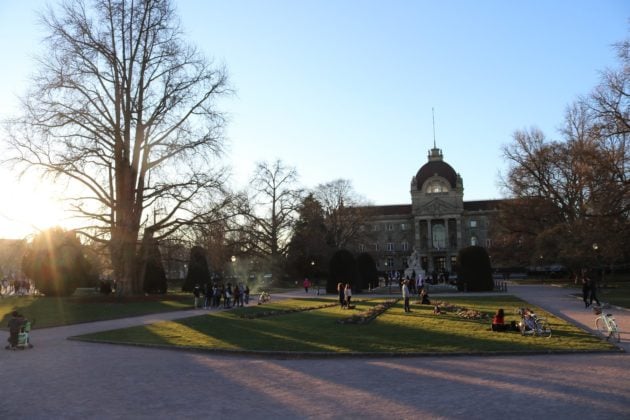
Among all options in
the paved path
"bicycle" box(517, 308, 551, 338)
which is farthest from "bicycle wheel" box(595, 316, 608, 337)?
the paved path

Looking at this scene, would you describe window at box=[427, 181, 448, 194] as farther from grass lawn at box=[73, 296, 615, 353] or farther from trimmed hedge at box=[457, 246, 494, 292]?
grass lawn at box=[73, 296, 615, 353]

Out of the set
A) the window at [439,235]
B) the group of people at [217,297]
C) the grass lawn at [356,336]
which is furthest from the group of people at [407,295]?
the window at [439,235]

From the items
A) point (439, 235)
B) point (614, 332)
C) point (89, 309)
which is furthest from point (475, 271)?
point (439, 235)

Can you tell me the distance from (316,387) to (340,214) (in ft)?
223

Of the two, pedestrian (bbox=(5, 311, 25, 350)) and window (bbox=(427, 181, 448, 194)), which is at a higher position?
window (bbox=(427, 181, 448, 194))

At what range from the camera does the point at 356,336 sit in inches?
646

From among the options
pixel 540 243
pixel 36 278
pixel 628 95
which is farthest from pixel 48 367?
pixel 540 243

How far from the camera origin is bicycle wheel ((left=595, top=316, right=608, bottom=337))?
1595cm

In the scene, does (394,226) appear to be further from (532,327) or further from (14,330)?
(14,330)

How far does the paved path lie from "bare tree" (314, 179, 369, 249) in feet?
205

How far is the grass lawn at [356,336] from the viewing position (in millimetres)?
13910

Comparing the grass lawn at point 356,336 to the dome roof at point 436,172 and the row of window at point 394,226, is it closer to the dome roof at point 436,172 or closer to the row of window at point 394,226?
the dome roof at point 436,172

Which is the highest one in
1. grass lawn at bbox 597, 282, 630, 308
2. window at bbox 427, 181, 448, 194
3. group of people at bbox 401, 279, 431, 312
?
window at bbox 427, 181, 448, 194

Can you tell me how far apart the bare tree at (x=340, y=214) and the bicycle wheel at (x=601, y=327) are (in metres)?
58.1
